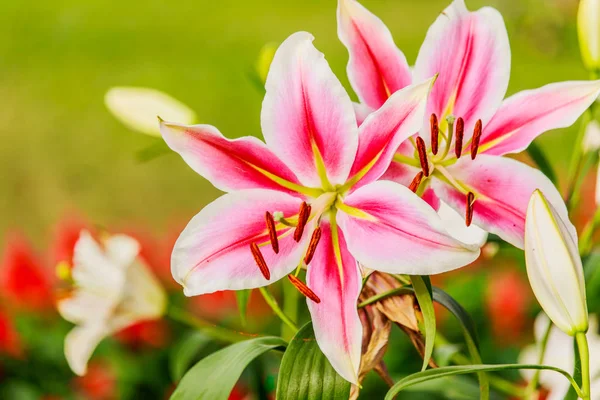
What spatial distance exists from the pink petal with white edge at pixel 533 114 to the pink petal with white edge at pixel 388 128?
6 centimetres

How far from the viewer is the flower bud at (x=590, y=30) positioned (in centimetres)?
53

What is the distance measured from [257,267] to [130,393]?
61cm

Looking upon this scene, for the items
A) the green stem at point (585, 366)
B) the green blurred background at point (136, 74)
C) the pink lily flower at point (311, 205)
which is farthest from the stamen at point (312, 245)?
the green blurred background at point (136, 74)

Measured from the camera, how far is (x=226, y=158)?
42 cm

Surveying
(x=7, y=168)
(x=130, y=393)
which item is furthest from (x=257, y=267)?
(x=7, y=168)

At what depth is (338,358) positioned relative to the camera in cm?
40

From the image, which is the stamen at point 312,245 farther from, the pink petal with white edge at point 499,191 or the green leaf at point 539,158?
the green leaf at point 539,158

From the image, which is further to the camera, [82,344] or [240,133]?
[240,133]

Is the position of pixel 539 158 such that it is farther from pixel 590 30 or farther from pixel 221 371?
pixel 221 371

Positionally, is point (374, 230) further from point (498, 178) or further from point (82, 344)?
point (82, 344)

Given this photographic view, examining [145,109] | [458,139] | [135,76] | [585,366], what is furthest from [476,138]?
[135,76]

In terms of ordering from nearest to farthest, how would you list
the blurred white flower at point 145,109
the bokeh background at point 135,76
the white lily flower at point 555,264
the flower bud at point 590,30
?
the white lily flower at point 555,264, the flower bud at point 590,30, the blurred white flower at point 145,109, the bokeh background at point 135,76

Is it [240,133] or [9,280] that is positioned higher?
[240,133]

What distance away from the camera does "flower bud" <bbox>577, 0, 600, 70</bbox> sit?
1.73 ft
